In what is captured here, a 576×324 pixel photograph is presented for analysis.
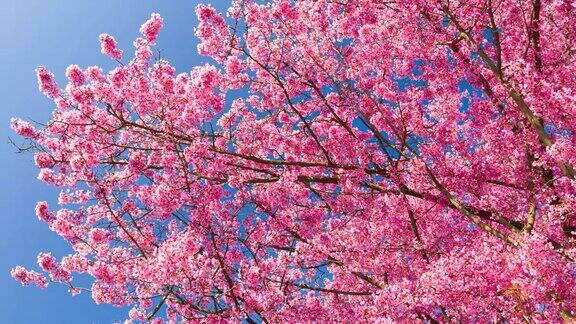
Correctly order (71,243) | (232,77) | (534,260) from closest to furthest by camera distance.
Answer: (534,260), (71,243), (232,77)

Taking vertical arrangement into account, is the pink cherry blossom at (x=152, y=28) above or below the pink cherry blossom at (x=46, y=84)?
above

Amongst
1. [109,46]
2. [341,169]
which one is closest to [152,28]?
[109,46]

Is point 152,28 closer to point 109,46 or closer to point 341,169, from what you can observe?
point 109,46

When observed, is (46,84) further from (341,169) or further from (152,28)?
(341,169)

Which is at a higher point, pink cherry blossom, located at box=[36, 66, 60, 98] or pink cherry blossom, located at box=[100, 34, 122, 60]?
pink cherry blossom, located at box=[100, 34, 122, 60]

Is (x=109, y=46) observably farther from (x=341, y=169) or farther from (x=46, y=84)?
(x=341, y=169)

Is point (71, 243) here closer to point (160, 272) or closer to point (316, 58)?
point (160, 272)

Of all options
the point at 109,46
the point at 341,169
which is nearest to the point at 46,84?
the point at 109,46

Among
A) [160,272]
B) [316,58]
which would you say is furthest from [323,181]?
[160,272]

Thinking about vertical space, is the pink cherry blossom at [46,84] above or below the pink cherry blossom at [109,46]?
below

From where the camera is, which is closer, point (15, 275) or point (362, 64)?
point (15, 275)

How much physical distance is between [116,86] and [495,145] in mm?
7797

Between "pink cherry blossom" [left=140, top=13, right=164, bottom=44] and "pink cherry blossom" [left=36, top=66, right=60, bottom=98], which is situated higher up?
"pink cherry blossom" [left=140, top=13, right=164, bottom=44]

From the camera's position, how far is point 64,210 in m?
10.9
